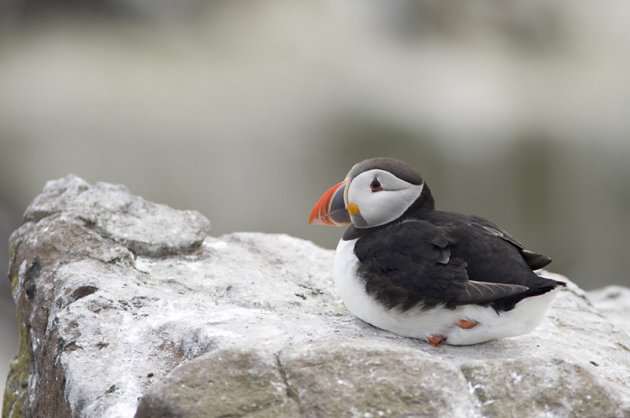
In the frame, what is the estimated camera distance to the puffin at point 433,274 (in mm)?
3166

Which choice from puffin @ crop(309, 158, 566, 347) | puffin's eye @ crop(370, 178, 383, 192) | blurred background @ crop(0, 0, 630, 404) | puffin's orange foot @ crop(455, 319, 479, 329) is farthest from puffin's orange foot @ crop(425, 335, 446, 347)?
blurred background @ crop(0, 0, 630, 404)

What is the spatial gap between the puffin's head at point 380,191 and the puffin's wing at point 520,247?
325 millimetres

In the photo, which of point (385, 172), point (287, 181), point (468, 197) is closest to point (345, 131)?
point (287, 181)

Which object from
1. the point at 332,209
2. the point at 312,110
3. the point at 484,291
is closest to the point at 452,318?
the point at 484,291

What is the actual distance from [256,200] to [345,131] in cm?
181

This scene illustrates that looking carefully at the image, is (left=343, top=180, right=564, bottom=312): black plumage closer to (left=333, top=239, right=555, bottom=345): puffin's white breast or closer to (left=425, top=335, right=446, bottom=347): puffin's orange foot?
(left=333, top=239, right=555, bottom=345): puffin's white breast

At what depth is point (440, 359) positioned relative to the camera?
9.60 feet

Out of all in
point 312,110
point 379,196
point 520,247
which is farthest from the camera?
point 312,110

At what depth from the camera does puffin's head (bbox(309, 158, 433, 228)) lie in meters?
3.59

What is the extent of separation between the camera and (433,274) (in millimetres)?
3186

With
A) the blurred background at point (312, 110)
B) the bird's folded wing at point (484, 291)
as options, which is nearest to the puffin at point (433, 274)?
the bird's folded wing at point (484, 291)

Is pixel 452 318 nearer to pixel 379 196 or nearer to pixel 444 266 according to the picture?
pixel 444 266

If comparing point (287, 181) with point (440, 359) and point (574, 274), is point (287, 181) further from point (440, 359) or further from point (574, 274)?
point (440, 359)

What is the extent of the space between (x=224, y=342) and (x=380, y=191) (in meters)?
1.07
